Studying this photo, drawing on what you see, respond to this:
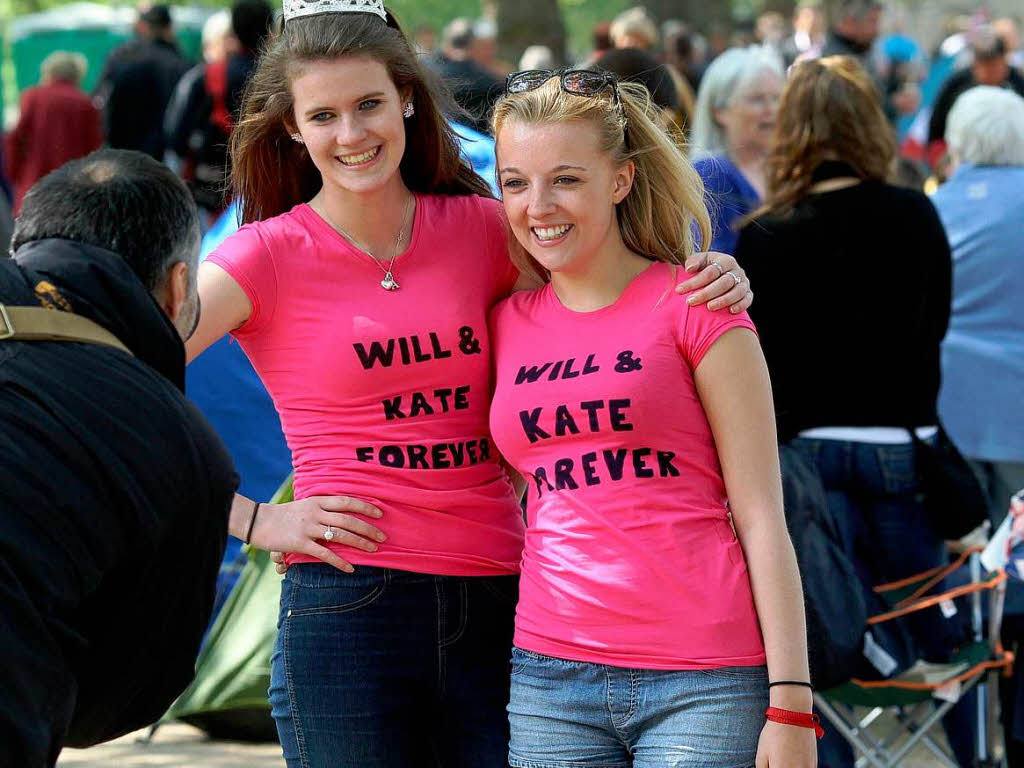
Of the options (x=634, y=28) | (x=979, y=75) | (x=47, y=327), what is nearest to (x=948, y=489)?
(x=47, y=327)

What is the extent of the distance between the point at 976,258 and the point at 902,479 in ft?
3.89

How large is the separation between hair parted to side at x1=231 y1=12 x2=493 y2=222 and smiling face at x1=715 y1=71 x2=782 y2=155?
251 cm

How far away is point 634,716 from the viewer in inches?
99.7

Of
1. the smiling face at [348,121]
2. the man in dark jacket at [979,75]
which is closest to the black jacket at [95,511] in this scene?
the smiling face at [348,121]

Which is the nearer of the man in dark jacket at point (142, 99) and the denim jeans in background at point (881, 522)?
the denim jeans in background at point (881, 522)

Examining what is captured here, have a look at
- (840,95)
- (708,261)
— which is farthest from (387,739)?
(840,95)

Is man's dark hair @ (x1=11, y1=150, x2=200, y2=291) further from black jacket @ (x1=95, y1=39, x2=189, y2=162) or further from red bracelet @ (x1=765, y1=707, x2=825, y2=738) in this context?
black jacket @ (x1=95, y1=39, x2=189, y2=162)

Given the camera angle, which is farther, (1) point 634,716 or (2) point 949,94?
(2) point 949,94

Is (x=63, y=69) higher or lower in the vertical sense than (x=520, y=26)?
higher

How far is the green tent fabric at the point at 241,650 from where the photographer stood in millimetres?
5051

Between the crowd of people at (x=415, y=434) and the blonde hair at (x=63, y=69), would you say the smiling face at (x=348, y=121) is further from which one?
the blonde hair at (x=63, y=69)

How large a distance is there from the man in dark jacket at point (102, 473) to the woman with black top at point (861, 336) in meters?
2.35

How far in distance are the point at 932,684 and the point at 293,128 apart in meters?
2.42

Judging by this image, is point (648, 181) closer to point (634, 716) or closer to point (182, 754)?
point (634, 716)
